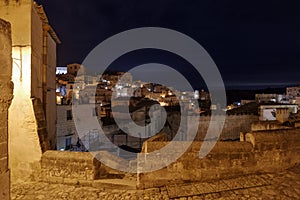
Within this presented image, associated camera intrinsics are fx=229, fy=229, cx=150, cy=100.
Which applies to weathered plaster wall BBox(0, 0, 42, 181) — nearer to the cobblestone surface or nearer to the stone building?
the stone building

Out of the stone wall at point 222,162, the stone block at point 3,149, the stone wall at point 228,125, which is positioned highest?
the stone block at point 3,149

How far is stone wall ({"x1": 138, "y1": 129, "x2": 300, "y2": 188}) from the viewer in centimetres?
567

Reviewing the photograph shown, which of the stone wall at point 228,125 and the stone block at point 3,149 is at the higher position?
the stone block at point 3,149

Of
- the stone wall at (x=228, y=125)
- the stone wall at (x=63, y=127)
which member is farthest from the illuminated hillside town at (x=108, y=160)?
the stone wall at (x=228, y=125)

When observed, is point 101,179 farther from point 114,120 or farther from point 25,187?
point 114,120

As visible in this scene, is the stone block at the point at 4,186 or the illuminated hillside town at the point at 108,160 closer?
the stone block at the point at 4,186

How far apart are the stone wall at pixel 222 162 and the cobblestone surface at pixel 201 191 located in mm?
175

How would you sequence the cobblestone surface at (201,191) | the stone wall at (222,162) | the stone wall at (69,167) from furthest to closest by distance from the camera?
1. the stone wall at (69,167)
2. the stone wall at (222,162)
3. the cobblestone surface at (201,191)

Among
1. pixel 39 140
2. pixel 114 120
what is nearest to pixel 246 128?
pixel 114 120

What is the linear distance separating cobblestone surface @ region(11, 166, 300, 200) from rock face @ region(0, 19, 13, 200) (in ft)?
8.00

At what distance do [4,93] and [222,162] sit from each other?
16.0 feet

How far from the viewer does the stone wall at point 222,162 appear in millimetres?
5672

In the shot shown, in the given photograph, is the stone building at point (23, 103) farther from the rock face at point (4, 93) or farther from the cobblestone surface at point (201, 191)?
the rock face at point (4, 93)

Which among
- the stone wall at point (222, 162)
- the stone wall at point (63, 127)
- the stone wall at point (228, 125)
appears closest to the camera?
the stone wall at point (222, 162)
